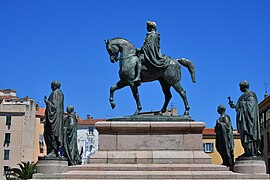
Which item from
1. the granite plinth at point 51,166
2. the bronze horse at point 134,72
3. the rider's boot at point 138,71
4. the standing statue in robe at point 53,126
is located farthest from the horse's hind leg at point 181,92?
the granite plinth at point 51,166

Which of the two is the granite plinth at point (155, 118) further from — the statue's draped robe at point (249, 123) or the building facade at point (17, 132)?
the building facade at point (17, 132)

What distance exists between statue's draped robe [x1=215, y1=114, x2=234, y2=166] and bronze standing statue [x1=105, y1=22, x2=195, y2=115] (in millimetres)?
1654

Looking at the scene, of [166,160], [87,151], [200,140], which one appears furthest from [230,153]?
[87,151]

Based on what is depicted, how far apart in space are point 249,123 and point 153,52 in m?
4.47

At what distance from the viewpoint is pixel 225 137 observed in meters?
18.6

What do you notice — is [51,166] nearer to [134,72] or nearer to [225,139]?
[134,72]

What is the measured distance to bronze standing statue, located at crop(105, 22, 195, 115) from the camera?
18.0m

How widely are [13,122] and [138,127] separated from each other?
51.4m

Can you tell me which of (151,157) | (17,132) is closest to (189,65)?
(151,157)

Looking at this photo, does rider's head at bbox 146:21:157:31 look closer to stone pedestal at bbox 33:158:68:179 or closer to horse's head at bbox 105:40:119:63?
horse's head at bbox 105:40:119:63

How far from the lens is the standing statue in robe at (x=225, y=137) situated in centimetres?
1848

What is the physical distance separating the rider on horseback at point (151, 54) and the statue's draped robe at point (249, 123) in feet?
11.1

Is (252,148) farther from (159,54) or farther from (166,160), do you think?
(159,54)

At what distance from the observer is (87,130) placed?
75562 mm
